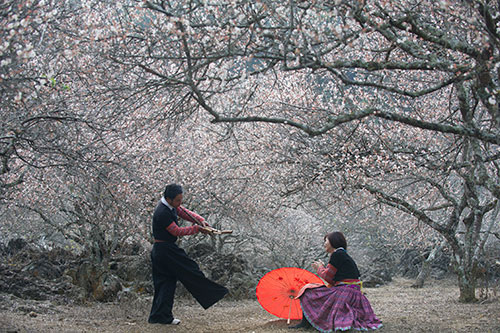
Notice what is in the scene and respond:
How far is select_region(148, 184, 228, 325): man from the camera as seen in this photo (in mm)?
6590

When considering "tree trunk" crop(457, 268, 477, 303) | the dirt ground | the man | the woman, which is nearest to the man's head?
the man

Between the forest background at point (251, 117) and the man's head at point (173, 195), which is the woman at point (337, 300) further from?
the man's head at point (173, 195)

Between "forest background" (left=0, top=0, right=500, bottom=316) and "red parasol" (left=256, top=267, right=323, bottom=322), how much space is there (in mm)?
2125

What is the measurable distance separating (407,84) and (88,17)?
6987 millimetres

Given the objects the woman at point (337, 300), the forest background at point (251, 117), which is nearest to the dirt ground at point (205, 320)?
the woman at point (337, 300)

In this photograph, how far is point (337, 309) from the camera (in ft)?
20.0

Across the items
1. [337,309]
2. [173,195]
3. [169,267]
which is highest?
[173,195]

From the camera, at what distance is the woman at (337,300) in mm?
6039

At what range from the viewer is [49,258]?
1184cm

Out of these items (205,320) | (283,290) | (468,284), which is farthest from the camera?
(468,284)

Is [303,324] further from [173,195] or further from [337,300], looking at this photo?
[173,195]

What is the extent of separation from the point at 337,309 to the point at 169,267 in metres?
2.31

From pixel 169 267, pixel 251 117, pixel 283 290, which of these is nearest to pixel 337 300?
pixel 283 290

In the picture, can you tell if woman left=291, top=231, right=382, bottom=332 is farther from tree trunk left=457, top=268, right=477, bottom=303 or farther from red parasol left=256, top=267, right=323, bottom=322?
tree trunk left=457, top=268, right=477, bottom=303
